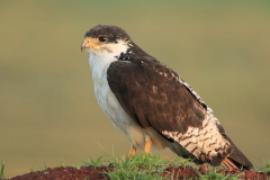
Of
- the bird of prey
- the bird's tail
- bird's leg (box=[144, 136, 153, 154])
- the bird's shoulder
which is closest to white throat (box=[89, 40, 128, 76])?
the bird of prey

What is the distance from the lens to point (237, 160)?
986cm

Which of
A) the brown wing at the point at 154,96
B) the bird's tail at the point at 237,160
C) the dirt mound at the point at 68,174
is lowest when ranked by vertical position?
the bird's tail at the point at 237,160

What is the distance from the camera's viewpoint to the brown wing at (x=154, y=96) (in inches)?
380

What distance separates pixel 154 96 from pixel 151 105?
15cm

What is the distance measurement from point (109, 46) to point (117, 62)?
0.38 meters

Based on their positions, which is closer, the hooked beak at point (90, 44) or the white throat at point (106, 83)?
the white throat at point (106, 83)

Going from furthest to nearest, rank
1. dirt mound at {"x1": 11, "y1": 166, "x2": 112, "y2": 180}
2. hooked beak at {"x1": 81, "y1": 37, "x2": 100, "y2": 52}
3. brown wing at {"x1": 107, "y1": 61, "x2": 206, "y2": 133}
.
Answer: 1. hooked beak at {"x1": 81, "y1": 37, "x2": 100, "y2": 52}
2. brown wing at {"x1": 107, "y1": 61, "x2": 206, "y2": 133}
3. dirt mound at {"x1": 11, "y1": 166, "x2": 112, "y2": 180}

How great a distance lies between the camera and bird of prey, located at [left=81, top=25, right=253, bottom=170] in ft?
31.8

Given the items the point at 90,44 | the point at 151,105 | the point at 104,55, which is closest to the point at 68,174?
the point at 151,105

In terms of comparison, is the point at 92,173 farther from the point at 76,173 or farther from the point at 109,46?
the point at 109,46

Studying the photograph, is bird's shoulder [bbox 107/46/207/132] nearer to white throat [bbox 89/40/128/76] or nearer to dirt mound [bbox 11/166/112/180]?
white throat [bbox 89/40/128/76]

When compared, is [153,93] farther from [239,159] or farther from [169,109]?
[239,159]

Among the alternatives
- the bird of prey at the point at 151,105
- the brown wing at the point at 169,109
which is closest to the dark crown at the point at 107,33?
the bird of prey at the point at 151,105

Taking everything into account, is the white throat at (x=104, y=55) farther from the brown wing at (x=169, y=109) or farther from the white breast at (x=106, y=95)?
the brown wing at (x=169, y=109)
